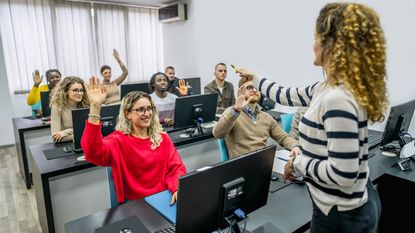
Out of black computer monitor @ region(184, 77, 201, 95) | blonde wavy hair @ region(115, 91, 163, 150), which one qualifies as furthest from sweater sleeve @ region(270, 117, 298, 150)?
black computer monitor @ region(184, 77, 201, 95)

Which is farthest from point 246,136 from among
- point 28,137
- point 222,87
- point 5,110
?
point 5,110

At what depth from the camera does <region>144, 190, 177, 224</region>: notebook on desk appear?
1.31 metres

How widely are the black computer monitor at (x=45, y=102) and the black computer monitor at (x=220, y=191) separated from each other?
9.59 feet

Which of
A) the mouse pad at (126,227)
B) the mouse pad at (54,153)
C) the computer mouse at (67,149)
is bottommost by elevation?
the mouse pad at (126,227)

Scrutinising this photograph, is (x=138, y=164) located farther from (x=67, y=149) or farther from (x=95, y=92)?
(x=67, y=149)

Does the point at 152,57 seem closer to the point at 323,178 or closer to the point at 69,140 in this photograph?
the point at 69,140

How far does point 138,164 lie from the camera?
1644 mm

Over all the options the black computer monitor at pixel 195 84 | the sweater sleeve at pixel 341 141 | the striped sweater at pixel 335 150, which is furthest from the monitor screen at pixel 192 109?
the black computer monitor at pixel 195 84

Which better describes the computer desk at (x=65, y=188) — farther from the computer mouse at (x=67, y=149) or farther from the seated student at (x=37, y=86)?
the seated student at (x=37, y=86)

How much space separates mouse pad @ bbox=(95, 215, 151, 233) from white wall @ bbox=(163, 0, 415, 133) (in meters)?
2.17

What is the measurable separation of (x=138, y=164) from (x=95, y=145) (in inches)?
12.0

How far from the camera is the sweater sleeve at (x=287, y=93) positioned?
1.29 meters

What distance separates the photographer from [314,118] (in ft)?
Result: 2.91

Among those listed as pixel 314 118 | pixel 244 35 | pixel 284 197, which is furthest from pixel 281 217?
pixel 244 35
